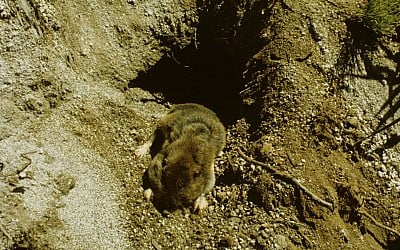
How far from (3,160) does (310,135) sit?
3203 millimetres

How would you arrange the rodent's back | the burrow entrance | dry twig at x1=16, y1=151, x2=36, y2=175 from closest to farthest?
dry twig at x1=16, y1=151, x2=36, y2=175
the rodent's back
the burrow entrance

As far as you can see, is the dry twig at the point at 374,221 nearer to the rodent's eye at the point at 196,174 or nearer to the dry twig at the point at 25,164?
the rodent's eye at the point at 196,174

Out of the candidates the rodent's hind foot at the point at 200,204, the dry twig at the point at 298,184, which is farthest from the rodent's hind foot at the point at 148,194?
the dry twig at the point at 298,184

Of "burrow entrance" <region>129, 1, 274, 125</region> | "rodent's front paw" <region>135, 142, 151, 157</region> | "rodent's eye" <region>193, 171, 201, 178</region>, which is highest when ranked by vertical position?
"burrow entrance" <region>129, 1, 274, 125</region>

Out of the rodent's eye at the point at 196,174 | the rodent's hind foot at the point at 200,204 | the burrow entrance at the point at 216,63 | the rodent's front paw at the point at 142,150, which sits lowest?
the rodent's hind foot at the point at 200,204

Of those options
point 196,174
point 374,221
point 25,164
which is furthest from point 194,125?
point 374,221

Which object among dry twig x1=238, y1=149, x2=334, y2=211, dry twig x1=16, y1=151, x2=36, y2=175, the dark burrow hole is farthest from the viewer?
the dark burrow hole

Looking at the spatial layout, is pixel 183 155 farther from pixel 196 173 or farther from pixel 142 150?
pixel 142 150

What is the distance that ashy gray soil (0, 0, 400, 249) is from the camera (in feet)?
15.3

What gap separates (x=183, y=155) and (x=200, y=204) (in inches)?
23.6

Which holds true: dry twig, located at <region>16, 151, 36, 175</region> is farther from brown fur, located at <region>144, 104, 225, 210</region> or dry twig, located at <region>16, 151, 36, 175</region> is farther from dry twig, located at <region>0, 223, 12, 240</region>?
brown fur, located at <region>144, 104, 225, 210</region>

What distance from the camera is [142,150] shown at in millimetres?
5445

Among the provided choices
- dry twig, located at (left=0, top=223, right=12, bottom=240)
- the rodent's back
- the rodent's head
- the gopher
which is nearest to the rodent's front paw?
the gopher

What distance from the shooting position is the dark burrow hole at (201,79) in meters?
6.03
